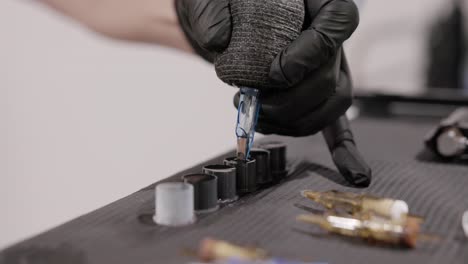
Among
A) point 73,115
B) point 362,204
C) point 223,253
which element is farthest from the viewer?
point 73,115

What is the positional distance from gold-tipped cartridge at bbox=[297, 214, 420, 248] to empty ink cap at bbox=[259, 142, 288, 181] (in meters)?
0.18

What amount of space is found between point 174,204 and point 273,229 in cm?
→ 9

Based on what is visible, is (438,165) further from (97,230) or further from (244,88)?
(97,230)

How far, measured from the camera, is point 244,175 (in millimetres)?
626

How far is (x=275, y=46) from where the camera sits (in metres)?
0.59

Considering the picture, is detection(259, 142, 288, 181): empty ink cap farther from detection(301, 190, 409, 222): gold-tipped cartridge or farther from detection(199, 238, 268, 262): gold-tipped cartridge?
detection(199, 238, 268, 262): gold-tipped cartridge

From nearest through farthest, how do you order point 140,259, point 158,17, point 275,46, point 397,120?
point 140,259 < point 275,46 < point 158,17 < point 397,120

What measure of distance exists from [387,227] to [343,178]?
23cm

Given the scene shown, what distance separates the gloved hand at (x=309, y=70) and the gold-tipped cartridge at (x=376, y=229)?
160 mm

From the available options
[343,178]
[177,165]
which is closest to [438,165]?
[343,178]

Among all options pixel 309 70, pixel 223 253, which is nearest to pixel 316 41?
pixel 309 70

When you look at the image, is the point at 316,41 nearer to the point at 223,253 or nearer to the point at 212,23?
the point at 212,23

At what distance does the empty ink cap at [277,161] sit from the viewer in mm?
705

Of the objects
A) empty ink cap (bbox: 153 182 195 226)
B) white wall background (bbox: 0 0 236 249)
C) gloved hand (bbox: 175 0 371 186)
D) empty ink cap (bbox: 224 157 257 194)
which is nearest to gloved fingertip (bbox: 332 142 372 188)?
gloved hand (bbox: 175 0 371 186)
